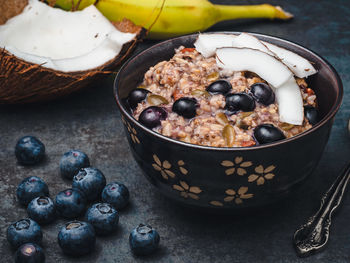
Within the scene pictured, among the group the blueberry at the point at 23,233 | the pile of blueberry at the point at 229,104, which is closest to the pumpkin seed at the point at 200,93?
the pile of blueberry at the point at 229,104

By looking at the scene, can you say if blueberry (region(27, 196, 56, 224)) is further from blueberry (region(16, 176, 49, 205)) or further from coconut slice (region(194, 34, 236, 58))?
coconut slice (region(194, 34, 236, 58))

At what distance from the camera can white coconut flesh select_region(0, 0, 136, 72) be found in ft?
6.45

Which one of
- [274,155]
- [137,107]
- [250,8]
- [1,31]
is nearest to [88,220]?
[137,107]

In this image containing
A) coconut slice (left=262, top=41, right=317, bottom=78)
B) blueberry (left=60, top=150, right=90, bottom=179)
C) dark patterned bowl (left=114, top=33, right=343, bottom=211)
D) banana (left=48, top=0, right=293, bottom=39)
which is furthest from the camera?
banana (left=48, top=0, right=293, bottom=39)

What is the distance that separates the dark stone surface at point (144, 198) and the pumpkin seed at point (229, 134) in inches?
11.1

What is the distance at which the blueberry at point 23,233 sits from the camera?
1.36m

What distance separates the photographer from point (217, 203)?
1329mm

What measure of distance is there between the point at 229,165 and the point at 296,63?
416 mm

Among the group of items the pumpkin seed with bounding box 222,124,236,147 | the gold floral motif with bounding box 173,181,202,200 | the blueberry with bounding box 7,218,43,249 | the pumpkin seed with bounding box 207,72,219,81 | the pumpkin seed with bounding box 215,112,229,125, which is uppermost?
the pumpkin seed with bounding box 207,72,219,81

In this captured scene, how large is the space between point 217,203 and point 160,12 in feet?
3.91

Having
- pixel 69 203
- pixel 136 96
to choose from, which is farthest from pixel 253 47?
pixel 69 203

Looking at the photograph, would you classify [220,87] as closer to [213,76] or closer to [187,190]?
[213,76]

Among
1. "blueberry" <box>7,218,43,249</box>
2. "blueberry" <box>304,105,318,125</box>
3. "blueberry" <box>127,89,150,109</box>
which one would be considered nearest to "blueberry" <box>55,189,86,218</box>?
"blueberry" <box>7,218,43,249</box>

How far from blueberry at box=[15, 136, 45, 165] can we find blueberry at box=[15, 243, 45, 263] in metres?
0.44
